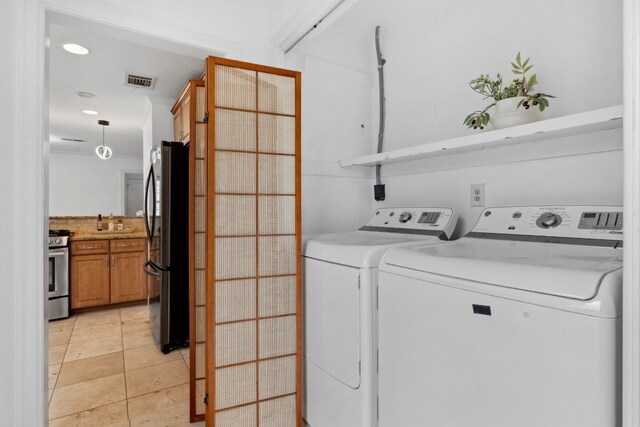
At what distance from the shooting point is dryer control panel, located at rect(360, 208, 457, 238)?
1.79 metres

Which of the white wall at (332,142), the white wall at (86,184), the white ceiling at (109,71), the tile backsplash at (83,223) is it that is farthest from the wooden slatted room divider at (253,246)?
the white wall at (86,184)

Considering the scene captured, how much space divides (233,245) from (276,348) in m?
0.59

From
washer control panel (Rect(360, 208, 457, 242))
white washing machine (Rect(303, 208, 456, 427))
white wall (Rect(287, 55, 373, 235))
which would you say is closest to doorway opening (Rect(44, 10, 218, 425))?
white wall (Rect(287, 55, 373, 235))

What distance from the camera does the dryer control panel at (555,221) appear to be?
3.99 feet

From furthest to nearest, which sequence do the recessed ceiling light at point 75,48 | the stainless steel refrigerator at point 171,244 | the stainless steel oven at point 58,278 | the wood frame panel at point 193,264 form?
the stainless steel oven at point 58,278 → the stainless steel refrigerator at point 171,244 → the recessed ceiling light at point 75,48 → the wood frame panel at point 193,264

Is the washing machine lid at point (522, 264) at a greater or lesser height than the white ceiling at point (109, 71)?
lesser

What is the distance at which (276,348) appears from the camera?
1781mm

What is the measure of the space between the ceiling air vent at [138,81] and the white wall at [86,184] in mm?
4903

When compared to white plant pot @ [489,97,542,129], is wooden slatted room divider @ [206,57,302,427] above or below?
below

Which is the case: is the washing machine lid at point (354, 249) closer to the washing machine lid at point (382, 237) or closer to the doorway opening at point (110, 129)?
the washing machine lid at point (382, 237)

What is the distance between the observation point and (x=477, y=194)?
1.81 m

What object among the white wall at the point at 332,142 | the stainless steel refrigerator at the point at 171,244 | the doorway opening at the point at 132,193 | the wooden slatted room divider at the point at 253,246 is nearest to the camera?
the wooden slatted room divider at the point at 253,246

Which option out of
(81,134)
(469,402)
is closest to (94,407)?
(469,402)

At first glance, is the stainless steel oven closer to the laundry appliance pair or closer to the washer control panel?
the laundry appliance pair
